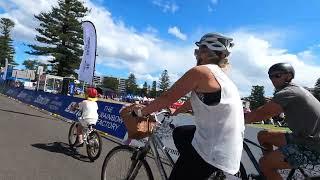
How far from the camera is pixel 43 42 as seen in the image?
7431 cm

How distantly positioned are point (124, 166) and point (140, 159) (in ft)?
1.18

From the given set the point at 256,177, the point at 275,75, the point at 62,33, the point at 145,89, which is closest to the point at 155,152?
the point at 256,177

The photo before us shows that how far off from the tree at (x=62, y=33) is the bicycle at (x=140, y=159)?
228ft

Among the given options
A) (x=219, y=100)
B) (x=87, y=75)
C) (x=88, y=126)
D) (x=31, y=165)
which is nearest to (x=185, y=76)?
(x=219, y=100)

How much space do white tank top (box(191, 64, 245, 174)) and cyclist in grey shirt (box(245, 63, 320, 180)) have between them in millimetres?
1330

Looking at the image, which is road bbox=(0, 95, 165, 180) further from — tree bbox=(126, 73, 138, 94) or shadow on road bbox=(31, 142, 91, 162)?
tree bbox=(126, 73, 138, 94)

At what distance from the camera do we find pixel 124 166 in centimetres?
532

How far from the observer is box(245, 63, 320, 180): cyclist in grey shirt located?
4879 millimetres

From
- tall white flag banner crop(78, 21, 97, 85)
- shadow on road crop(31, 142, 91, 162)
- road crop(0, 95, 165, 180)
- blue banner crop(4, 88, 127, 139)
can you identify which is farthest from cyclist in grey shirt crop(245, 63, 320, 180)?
tall white flag banner crop(78, 21, 97, 85)

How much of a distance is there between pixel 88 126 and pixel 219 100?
7.38 m

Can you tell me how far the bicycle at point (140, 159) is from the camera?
4.90 metres

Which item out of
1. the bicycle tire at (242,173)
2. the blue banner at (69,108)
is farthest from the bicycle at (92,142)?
the bicycle tire at (242,173)

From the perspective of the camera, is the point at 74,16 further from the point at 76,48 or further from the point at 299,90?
the point at 299,90

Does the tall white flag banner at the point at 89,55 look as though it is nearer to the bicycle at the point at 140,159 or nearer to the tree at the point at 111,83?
the bicycle at the point at 140,159
